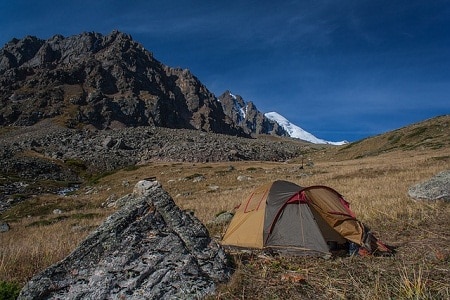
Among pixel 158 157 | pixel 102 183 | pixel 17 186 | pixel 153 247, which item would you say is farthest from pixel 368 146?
pixel 153 247

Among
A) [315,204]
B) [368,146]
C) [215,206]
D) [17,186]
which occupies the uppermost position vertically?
[368,146]

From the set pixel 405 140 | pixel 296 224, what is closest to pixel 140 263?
pixel 296 224

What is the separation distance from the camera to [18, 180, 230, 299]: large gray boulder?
22.9 ft

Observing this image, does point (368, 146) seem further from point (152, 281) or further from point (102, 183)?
point (152, 281)

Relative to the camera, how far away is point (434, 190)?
16531 mm

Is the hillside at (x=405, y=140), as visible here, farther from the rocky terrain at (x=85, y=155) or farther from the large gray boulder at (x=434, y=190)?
the large gray boulder at (x=434, y=190)

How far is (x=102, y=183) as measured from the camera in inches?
2301

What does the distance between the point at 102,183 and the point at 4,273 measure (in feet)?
168

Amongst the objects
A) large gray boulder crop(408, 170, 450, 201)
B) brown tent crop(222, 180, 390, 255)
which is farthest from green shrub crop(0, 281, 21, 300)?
large gray boulder crop(408, 170, 450, 201)

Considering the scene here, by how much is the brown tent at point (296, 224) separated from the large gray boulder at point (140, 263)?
3.31 metres

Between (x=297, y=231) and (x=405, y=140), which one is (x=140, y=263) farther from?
(x=405, y=140)

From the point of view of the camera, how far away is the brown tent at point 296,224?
10945 mm

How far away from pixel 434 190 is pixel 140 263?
46.1ft

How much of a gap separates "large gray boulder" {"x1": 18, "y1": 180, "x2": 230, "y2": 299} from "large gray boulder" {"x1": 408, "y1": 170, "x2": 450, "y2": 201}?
39.6 ft
